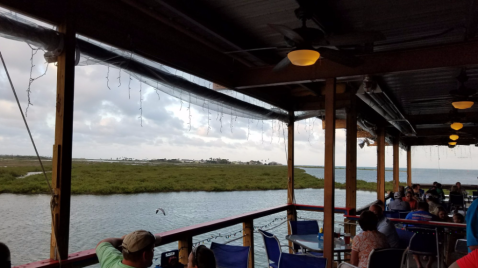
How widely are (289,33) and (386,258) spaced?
2073 millimetres

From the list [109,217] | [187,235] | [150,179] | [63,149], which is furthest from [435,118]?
[150,179]

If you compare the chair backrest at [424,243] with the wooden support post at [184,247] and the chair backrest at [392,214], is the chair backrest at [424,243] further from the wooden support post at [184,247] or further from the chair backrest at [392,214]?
the wooden support post at [184,247]

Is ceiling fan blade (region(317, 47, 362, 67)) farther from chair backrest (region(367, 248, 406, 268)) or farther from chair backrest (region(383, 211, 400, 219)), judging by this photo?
chair backrest (region(383, 211, 400, 219))

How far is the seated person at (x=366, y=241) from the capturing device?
10.1 feet

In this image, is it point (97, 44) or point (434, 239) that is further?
point (434, 239)

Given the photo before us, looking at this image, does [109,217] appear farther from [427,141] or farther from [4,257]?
[4,257]

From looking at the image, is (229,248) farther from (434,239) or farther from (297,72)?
(434,239)

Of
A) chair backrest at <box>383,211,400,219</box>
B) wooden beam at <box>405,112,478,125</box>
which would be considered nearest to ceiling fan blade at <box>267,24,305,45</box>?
chair backrest at <box>383,211,400,219</box>

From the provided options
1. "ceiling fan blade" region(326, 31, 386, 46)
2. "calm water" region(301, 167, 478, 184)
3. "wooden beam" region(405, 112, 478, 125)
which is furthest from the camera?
"calm water" region(301, 167, 478, 184)

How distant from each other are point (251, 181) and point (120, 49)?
102 ft

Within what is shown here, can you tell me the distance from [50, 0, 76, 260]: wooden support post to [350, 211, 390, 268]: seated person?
240cm

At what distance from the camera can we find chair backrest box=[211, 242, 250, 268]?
10.4ft

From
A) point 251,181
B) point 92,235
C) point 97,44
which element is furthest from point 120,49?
point 251,181

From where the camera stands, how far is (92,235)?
15.1 meters
